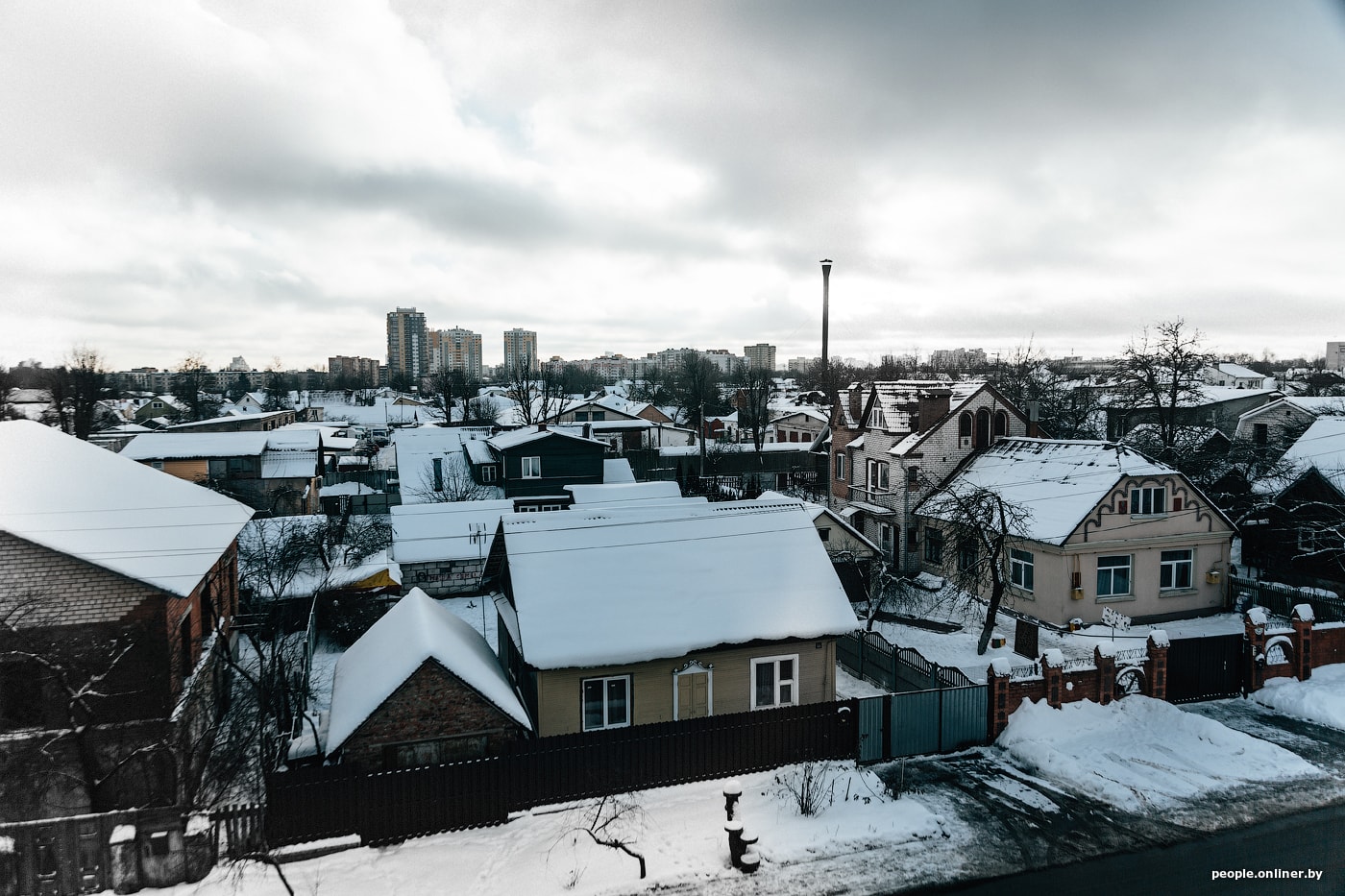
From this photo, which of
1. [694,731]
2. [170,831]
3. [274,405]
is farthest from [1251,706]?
[274,405]

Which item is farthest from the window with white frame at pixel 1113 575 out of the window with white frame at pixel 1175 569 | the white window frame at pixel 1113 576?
the window with white frame at pixel 1175 569

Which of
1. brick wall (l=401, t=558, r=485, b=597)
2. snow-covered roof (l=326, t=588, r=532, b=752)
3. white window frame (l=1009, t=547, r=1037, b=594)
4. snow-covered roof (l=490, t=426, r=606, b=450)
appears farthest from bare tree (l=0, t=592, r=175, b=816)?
snow-covered roof (l=490, t=426, r=606, b=450)

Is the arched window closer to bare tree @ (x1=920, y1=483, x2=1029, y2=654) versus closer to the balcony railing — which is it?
bare tree @ (x1=920, y1=483, x2=1029, y2=654)

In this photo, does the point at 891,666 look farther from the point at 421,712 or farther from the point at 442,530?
the point at 442,530

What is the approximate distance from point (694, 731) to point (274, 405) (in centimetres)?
10420

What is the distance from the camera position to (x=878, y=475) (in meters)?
31.9

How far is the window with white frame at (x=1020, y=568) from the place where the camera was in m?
23.9

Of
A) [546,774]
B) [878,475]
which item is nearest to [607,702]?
[546,774]

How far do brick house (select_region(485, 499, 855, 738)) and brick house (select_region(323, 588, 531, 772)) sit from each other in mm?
1201

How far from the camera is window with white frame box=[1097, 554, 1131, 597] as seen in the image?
2305cm

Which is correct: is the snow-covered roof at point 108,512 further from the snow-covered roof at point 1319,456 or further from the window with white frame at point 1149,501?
the snow-covered roof at point 1319,456

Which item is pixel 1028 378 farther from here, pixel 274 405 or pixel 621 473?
pixel 274 405

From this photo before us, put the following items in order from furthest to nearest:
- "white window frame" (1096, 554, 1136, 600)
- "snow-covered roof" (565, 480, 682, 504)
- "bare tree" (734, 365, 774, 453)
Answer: "bare tree" (734, 365, 774, 453) < "snow-covered roof" (565, 480, 682, 504) < "white window frame" (1096, 554, 1136, 600)

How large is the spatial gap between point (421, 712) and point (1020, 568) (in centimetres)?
1971
